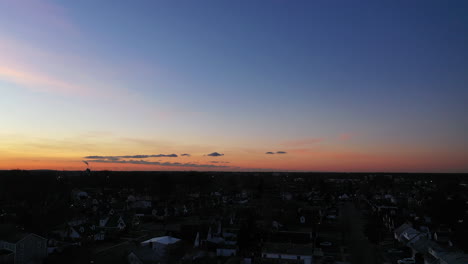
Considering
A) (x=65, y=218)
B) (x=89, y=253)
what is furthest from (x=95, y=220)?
(x=89, y=253)

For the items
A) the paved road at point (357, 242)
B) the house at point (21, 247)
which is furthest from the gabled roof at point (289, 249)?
the house at point (21, 247)

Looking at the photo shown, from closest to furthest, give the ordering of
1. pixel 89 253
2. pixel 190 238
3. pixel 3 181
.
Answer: pixel 89 253 < pixel 190 238 < pixel 3 181

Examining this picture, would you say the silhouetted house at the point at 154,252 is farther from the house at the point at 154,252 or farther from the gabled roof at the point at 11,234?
the gabled roof at the point at 11,234

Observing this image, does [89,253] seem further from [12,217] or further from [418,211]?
[418,211]

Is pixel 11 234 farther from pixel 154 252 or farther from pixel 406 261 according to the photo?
pixel 406 261

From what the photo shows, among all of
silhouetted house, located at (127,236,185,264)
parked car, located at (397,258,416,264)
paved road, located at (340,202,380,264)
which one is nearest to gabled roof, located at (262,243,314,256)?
paved road, located at (340,202,380,264)

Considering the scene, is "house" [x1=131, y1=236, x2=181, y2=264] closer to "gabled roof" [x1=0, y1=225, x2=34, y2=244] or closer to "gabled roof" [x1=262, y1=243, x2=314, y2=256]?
"gabled roof" [x1=262, y1=243, x2=314, y2=256]
